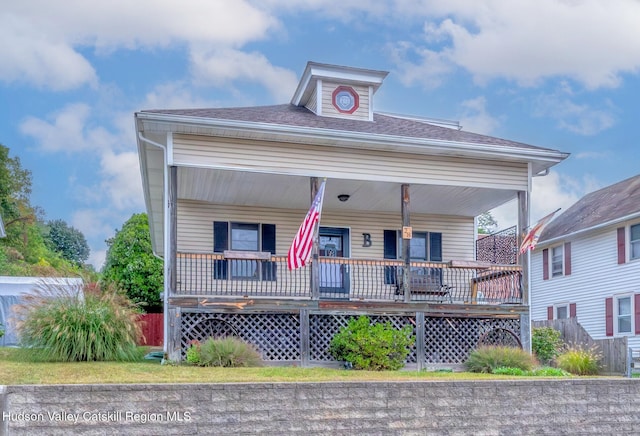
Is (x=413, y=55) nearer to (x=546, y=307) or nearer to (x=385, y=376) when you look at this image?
(x=546, y=307)

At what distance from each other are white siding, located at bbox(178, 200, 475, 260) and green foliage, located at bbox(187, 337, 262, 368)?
16.3ft

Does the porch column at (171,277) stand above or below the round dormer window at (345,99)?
below

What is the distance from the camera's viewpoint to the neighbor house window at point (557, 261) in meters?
25.0

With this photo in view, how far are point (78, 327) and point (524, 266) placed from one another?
8948 millimetres

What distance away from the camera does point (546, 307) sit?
25672mm

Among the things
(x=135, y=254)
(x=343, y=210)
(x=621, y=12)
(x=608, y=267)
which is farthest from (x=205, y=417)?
(x=135, y=254)

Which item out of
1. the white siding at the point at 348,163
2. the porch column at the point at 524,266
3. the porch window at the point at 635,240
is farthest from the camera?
the porch window at the point at 635,240

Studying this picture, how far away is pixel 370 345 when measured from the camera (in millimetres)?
12695

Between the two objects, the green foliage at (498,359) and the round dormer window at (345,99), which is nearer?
the green foliage at (498,359)

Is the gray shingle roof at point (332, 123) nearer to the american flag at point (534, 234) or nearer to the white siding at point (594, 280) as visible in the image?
the american flag at point (534, 234)

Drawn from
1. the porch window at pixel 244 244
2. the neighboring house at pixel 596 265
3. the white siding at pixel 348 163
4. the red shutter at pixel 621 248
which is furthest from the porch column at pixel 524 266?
the red shutter at pixel 621 248

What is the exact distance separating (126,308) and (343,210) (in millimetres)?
7005

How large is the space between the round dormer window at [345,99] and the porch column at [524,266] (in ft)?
14.4

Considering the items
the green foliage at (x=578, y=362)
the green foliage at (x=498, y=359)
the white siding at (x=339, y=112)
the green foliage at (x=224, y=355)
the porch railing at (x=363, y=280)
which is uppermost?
the white siding at (x=339, y=112)
